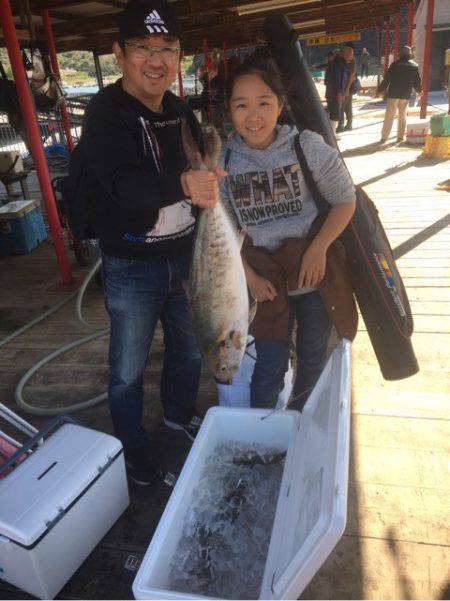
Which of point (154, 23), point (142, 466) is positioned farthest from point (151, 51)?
point (142, 466)

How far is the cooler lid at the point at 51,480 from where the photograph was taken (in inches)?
68.3

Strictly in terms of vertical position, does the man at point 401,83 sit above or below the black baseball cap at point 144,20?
below

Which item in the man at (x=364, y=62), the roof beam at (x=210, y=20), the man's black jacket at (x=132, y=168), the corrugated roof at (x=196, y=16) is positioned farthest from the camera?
the man at (x=364, y=62)

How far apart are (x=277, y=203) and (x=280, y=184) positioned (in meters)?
0.09

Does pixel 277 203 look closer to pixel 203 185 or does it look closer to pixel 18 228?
pixel 203 185

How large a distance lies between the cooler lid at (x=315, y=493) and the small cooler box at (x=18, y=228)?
576cm

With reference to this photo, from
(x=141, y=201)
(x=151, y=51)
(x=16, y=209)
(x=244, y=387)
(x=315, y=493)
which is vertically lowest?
(x=244, y=387)

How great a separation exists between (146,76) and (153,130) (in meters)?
0.21

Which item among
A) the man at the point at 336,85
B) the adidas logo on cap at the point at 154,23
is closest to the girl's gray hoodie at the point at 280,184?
the adidas logo on cap at the point at 154,23

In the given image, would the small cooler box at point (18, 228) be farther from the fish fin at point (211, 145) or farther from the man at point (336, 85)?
the man at point (336, 85)

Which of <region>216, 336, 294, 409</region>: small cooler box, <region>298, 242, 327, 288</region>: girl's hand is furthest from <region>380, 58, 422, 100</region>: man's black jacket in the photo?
<region>298, 242, 327, 288</region>: girl's hand

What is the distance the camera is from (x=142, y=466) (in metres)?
2.46

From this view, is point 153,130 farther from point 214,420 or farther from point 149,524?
point 149,524

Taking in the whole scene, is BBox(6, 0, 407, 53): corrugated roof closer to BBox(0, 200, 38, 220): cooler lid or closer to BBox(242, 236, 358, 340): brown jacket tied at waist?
BBox(0, 200, 38, 220): cooler lid
